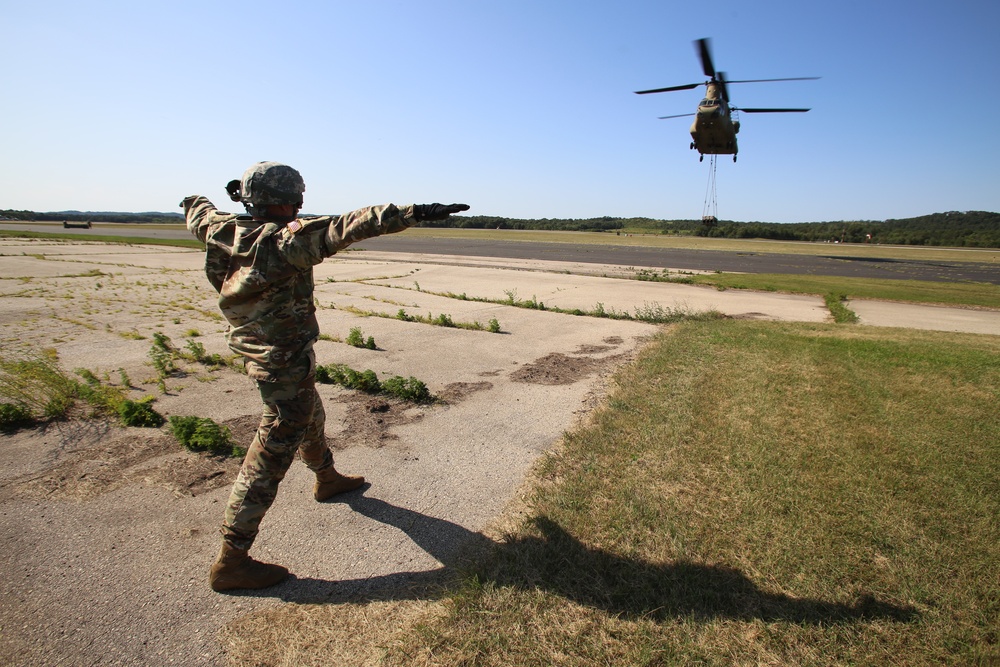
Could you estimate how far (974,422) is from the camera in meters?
5.37

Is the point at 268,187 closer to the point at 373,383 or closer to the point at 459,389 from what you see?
the point at 373,383

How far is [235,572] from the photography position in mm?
2848

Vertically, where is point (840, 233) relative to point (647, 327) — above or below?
above

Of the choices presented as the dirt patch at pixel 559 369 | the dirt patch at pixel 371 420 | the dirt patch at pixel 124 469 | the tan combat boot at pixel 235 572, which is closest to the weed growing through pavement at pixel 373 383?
the dirt patch at pixel 371 420

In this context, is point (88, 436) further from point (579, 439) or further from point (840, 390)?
point (840, 390)

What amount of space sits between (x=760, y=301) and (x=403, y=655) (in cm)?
1648

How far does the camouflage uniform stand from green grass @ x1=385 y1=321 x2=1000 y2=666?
122 cm

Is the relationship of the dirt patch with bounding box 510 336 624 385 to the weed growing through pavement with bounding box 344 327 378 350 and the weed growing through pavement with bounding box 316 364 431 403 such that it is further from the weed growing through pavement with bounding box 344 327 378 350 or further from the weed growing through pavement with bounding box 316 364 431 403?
the weed growing through pavement with bounding box 344 327 378 350

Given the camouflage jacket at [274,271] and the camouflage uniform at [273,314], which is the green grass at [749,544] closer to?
the camouflage uniform at [273,314]

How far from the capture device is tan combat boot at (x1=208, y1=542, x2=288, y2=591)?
284 centimetres

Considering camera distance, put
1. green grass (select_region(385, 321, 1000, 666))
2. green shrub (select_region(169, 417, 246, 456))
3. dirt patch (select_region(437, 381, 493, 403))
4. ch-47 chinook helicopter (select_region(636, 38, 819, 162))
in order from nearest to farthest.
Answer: green grass (select_region(385, 321, 1000, 666)), green shrub (select_region(169, 417, 246, 456)), dirt patch (select_region(437, 381, 493, 403)), ch-47 chinook helicopter (select_region(636, 38, 819, 162))

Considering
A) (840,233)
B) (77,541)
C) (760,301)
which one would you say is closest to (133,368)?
(77,541)

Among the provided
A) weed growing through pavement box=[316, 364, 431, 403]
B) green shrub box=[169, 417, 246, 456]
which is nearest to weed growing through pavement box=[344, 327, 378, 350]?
weed growing through pavement box=[316, 364, 431, 403]

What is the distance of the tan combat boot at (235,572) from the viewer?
2842 mm
